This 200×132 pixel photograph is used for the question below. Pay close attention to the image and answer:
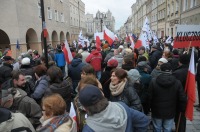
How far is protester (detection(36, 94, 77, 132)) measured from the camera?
7.59 feet

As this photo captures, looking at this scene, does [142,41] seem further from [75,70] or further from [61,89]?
[61,89]

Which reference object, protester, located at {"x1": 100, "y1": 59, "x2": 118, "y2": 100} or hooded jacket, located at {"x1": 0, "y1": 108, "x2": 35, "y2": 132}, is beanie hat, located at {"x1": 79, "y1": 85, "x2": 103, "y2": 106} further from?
protester, located at {"x1": 100, "y1": 59, "x2": 118, "y2": 100}

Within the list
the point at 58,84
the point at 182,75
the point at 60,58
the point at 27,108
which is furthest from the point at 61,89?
the point at 60,58

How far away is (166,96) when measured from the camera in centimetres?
397

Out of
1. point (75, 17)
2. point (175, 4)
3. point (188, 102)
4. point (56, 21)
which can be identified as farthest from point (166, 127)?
point (75, 17)

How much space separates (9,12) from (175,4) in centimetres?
2385

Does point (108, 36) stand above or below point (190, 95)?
above

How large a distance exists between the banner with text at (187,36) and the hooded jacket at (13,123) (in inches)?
173

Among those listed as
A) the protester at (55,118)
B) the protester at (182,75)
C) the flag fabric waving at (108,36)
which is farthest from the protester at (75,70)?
the flag fabric waving at (108,36)

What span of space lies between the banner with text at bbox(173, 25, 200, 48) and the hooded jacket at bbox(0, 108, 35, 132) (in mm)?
4404

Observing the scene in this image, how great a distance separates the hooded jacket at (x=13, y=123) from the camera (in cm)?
212

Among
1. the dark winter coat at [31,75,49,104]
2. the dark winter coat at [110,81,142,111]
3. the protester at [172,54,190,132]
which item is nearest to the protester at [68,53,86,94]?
the dark winter coat at [31,75,49,104]

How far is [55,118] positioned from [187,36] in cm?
436

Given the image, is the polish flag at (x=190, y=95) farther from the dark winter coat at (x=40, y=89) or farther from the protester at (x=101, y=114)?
the dark winter coat at (x=40, y=89)
